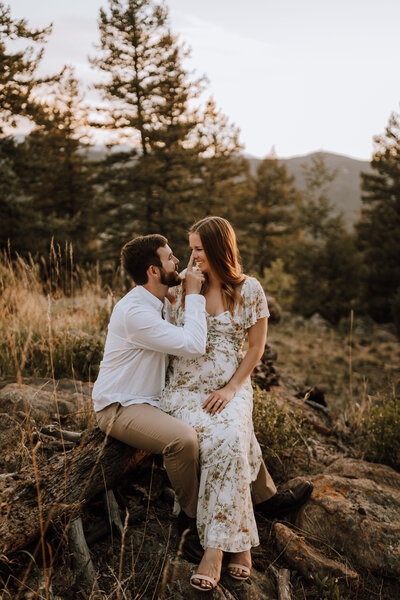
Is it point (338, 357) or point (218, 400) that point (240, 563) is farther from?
point (338, 357)

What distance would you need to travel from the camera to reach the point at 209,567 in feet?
6.98

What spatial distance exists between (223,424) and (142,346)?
67cm

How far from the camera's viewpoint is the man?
7.75ft

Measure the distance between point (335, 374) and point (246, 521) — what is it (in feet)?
24.9

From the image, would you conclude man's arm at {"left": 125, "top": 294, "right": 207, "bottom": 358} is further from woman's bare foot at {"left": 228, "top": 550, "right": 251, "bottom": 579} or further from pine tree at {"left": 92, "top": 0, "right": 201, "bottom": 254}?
pine tree at {"left": 92, "top": 0, "right": 201, "bottom": 254}

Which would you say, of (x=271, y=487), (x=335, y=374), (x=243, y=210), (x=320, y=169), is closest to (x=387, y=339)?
(x=335, y=374)

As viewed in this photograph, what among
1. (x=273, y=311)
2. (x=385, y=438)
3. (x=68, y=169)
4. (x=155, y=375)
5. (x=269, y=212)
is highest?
(x=68, y=169)

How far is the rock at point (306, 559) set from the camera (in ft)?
8.22

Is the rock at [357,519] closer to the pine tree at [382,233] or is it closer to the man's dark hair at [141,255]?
the man's dark hair at [141,255]

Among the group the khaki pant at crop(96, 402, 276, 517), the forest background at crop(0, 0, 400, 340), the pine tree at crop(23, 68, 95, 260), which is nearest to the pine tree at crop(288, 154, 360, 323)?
the forest background at crop(0, 0, 400, 340)

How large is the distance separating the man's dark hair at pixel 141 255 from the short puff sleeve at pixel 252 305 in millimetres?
634

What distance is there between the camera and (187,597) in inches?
85.4

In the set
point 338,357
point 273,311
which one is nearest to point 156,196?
point 273,311

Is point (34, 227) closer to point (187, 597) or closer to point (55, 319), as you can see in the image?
point (55, 319)
